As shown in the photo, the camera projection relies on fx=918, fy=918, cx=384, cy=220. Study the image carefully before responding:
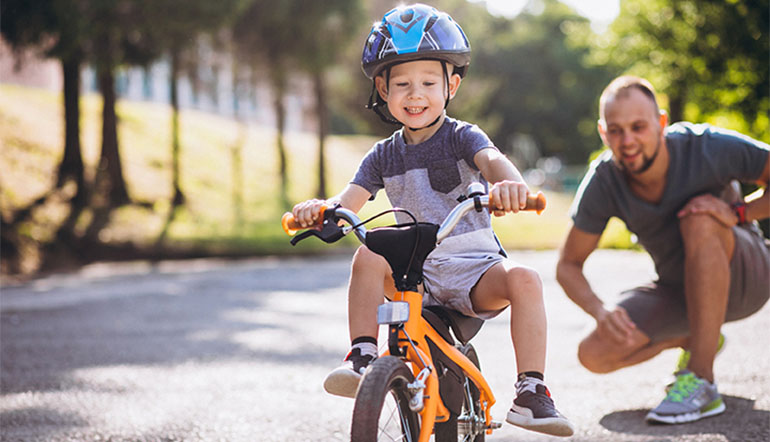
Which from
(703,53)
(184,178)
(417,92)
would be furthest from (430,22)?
(184,178)

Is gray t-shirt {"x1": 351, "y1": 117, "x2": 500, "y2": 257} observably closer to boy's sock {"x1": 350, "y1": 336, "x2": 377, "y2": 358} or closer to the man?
boy's sock {"x1": 350, "y1": 336, "x2": 377, "y2": 358}

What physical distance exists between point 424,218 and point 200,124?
31.9 metres

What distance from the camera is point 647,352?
514 centimetres

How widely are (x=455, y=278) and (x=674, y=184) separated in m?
1.98

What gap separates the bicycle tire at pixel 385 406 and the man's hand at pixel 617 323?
7.05ft

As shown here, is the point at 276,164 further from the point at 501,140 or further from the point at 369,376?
the point at 501,140

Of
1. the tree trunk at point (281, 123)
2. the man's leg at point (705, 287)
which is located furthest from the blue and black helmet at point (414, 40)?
the tree trunk at point (281, 123)

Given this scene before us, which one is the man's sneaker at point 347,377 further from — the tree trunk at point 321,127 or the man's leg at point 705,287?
the tree trunk at point 321,127

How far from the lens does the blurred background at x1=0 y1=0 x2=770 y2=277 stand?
1647 cm

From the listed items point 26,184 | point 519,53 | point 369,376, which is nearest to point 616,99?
point 369,376

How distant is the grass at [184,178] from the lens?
60.0 feet

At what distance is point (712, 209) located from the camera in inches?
180

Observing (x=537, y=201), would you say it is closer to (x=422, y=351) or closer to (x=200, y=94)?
(x=422, y=351)

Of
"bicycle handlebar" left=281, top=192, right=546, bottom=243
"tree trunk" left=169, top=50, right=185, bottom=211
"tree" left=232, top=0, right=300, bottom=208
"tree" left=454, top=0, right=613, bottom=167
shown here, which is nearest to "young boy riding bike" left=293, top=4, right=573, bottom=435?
"bicycle handlebar" left=281, top=192, right=546, bottom=243
